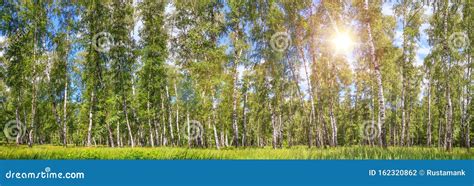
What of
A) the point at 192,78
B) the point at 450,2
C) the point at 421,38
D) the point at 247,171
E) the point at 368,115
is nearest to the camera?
the point at 247,171

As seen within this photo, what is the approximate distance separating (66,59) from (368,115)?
103ft

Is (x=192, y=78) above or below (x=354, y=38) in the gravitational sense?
below

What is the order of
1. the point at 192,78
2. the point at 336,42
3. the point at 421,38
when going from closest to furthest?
the point at 192,78 < the point at 336,42 < the point at 421,38

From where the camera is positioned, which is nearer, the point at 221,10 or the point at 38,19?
the point at 221,10

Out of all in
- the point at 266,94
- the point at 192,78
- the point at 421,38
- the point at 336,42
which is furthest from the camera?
the point at 266,94

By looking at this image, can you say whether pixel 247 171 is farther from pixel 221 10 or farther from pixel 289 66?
pixel 289 66

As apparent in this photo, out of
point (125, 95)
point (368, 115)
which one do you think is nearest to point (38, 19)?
point (125, 95)

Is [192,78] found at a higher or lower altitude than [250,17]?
lower

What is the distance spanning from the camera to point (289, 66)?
2958cm

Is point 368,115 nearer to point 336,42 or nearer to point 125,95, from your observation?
point 336,42

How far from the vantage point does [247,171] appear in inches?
364

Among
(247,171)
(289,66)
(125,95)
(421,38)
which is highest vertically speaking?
(421,38)

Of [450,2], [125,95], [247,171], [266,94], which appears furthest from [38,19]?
[450,2]

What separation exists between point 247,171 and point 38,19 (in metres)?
23.9
